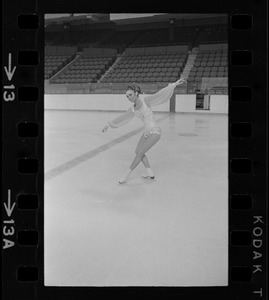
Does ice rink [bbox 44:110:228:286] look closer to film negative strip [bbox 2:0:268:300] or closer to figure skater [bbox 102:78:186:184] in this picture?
film negative strip [bbox 2:0:268:300]

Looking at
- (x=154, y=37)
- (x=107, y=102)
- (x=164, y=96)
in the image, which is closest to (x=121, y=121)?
(x=164, y=96)

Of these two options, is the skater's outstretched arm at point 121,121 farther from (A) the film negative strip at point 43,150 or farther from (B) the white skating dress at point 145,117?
(A) the film negative strip at point 43,150

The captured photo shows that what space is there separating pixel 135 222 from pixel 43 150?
970 millimetres

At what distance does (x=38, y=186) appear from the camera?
40.0 inches

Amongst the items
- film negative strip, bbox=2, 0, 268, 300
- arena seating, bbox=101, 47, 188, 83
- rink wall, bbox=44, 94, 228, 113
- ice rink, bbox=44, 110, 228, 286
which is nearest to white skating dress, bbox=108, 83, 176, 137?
ice rink, bbox=44, 110, 228, 286

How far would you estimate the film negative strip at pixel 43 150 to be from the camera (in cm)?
99

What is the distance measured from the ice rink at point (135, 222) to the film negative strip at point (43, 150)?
84mm

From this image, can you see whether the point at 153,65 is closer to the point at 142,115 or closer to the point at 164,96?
the point at 142,115

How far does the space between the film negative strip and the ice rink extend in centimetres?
8

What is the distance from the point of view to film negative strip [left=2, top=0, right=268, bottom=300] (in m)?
0.99

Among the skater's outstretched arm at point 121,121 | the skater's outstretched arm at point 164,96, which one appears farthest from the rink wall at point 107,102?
the skater's outstretched arm at point 164,96
